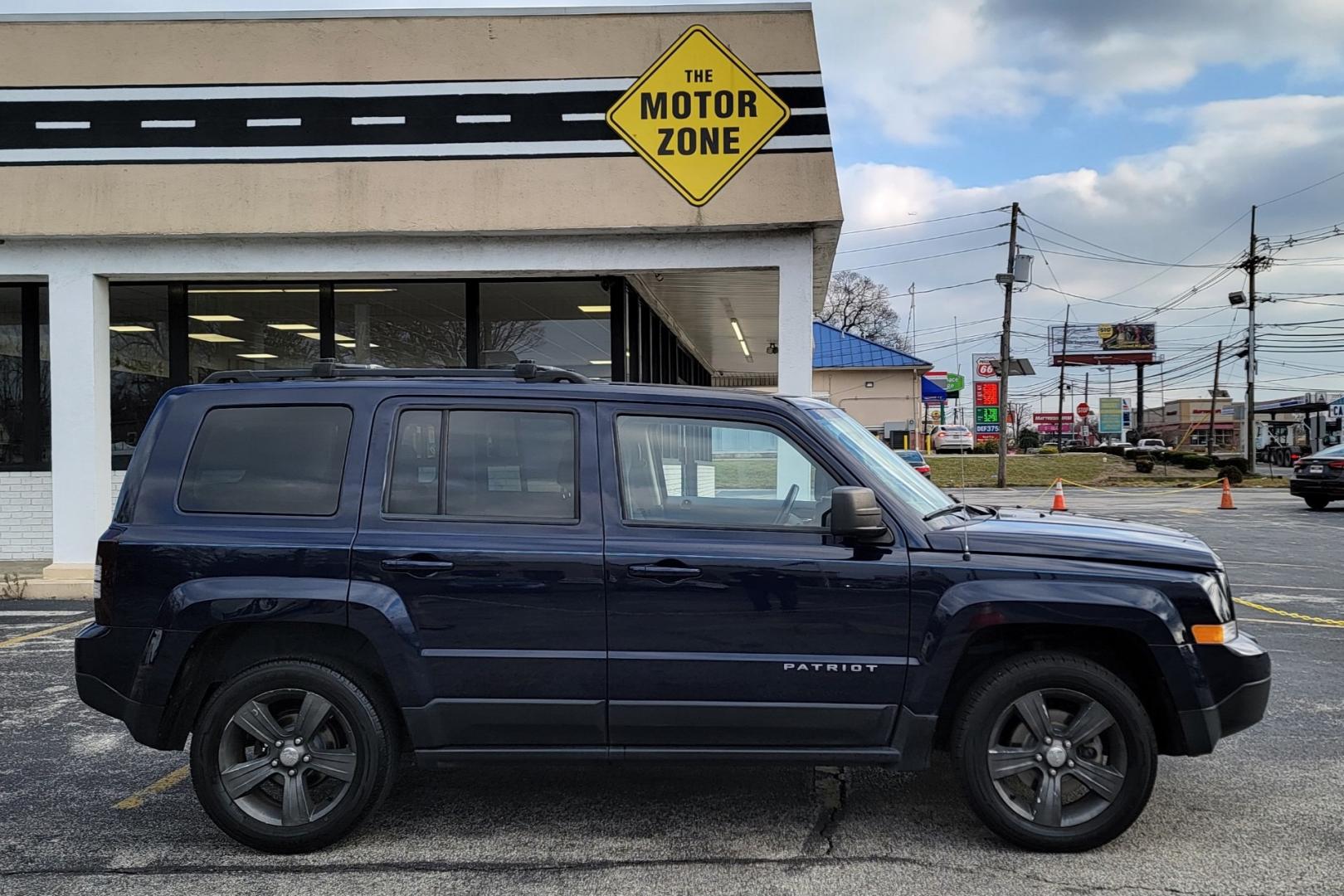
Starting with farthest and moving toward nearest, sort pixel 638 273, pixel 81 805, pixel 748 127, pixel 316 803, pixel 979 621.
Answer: pixel 638 273
pixel 748 127
pixel 81 805
pixel 316 803
pixel 979 621

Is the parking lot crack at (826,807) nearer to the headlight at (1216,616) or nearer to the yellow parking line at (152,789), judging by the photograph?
the headlight at (1216,616)

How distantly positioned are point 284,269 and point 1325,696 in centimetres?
1007

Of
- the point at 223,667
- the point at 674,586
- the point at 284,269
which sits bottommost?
the point at 223,667

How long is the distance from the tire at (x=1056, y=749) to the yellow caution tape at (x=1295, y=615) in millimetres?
6140

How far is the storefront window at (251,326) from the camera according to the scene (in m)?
11.7

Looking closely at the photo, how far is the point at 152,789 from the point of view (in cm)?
463

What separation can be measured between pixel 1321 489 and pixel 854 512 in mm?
21945

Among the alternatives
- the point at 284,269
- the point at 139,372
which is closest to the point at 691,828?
the point at 284,269

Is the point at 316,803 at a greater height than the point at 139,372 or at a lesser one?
A: lesser

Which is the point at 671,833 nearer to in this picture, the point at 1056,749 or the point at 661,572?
the point at 661,572

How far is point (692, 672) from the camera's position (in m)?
3.79

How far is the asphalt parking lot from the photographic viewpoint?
360 cm

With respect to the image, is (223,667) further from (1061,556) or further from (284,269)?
(284,269)

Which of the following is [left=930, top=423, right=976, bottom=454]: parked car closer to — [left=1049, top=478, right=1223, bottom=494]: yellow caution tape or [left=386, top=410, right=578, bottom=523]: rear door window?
[left=1049, top=478, right=1223, bottom=494]: yellow caution tape
